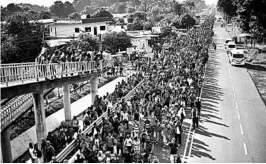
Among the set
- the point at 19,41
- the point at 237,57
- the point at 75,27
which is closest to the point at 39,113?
the point at 19,41

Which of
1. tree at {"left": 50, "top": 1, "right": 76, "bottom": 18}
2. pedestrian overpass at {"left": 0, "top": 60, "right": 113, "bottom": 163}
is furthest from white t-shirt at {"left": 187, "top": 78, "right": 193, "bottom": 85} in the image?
tree at {"left": 50, "top": 1, "right": 76, "bottom": 18}

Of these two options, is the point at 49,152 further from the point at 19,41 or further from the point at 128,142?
the point at 19,41

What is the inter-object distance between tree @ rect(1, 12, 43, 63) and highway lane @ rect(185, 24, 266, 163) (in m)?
19.7

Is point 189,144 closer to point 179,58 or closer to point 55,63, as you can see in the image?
point 55,63

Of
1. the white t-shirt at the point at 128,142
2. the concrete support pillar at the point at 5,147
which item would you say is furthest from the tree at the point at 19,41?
the white t-shirt at the point at 128,142

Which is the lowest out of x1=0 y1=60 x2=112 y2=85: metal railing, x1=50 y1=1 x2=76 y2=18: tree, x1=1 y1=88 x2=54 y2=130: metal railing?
x1=1 y1=88 x2=54 y2=130: metal railing

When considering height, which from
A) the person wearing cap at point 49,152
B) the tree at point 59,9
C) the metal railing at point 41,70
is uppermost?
the tree at point 59,9

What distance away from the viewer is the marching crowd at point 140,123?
14523 millimetres

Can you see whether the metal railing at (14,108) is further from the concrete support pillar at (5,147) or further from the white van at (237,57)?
the white van at (237,57)

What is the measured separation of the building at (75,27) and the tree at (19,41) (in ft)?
43.1

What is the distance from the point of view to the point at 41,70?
17844 millimetres

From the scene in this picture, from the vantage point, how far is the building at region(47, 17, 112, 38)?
53972 mm

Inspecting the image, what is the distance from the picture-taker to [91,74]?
22.8 meters

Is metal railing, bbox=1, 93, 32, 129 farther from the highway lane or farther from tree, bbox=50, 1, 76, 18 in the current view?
tree, bbox=50, 1, 76, 18
